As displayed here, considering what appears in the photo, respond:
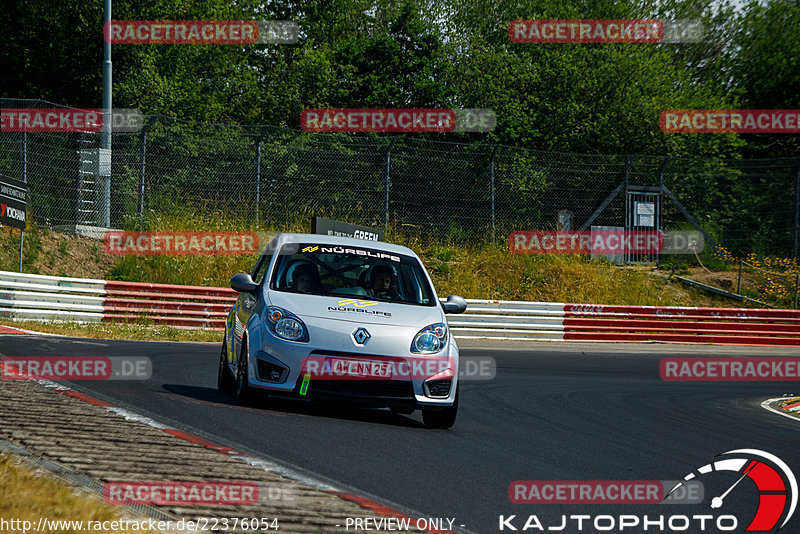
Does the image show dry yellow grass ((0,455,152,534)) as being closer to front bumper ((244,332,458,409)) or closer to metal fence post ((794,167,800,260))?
front bumper ((244,332,458,409))

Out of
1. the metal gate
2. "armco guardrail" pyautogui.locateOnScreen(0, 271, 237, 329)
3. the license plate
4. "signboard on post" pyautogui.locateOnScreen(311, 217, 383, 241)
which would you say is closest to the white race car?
the license plate

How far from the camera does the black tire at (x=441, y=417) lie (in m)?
8.27

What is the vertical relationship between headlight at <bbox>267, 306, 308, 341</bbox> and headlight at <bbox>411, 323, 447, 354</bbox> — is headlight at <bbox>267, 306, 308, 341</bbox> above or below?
above

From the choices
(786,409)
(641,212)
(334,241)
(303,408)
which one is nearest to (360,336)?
(303,408)

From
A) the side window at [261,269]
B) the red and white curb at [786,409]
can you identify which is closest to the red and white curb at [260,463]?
the side window at [261,269]

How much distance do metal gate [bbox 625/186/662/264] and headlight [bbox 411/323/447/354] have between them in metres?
19.8

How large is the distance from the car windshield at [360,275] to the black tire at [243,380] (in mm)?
678

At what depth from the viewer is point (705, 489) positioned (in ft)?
20.5

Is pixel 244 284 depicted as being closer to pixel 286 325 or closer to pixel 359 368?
pixel 286 325

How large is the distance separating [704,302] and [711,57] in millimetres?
23731

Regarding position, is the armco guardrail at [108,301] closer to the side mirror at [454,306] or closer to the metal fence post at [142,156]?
the metal fence post at [142,156]

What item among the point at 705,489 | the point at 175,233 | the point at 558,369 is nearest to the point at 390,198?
the point at 175,233

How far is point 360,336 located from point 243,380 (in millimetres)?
1130

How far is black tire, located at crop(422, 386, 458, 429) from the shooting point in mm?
8266
